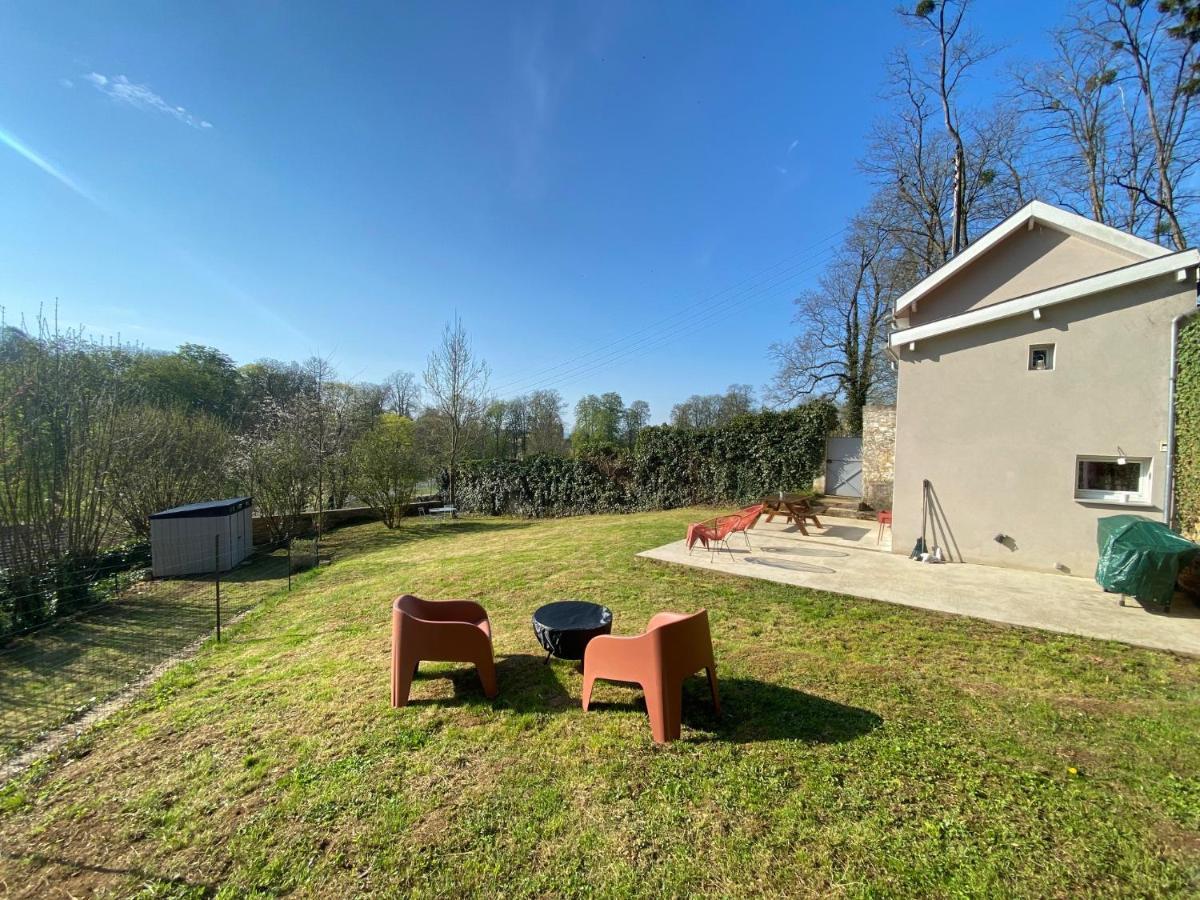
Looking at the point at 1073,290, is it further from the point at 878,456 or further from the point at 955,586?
the point at 878,456

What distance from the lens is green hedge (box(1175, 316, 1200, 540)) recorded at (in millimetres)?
5660

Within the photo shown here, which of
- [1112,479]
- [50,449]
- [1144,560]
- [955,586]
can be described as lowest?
[955,586]

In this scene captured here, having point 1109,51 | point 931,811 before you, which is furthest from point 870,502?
point 1109,51

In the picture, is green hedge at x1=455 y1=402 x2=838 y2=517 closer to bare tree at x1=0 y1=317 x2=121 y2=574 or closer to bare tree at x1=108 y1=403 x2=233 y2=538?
bare tree at x1=108 y1=403 x2=233 y2=538

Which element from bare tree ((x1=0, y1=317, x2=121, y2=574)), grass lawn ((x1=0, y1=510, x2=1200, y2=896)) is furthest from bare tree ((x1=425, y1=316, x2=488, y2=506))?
grass lawn ((x1=0, y1=510, x2=1200, y2=896))

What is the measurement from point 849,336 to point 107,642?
82.6 ft

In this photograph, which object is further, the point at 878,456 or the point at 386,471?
the point at 386,471

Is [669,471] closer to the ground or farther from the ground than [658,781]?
farther from the ground

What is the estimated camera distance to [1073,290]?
21.0ft

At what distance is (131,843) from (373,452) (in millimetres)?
16247

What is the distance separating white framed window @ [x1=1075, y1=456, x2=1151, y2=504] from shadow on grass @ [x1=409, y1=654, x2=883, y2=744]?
6181 millimetres

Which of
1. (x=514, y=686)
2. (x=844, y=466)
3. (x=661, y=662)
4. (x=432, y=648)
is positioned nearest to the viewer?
(x=661, y=662)

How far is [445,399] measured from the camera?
21.3 m

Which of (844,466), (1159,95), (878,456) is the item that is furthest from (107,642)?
(1159,95)
